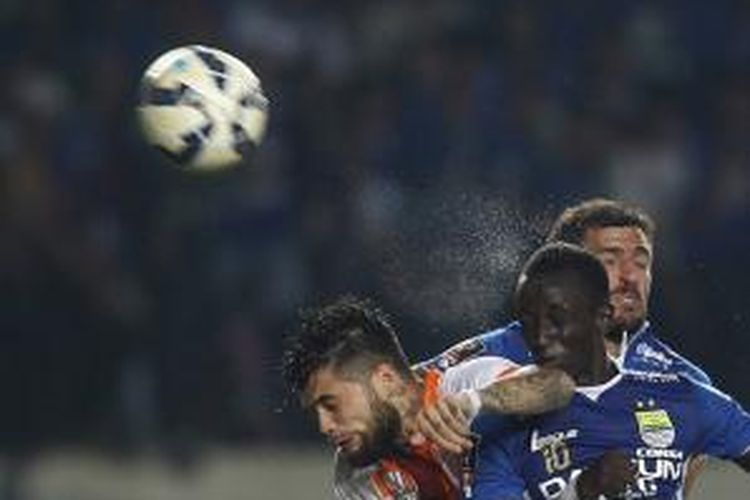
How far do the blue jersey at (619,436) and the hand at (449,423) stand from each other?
0.19 m

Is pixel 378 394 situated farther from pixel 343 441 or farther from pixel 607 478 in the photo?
pixel 607 478

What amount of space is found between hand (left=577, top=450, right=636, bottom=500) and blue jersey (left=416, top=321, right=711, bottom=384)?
319mm

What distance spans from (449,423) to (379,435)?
34cm

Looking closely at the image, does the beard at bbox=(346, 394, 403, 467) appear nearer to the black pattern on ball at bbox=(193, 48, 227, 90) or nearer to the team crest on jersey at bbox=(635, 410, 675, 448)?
the team crest on jersey at bbox=(635, 410, 675, 448)

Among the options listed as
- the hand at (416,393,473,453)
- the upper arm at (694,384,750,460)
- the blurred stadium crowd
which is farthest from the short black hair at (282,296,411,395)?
the blurred stadium crowd

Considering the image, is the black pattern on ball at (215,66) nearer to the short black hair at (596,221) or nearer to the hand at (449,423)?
the short black hair at (596,221)

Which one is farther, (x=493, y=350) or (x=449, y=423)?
(x=493, y=350)

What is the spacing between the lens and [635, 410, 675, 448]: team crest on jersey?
6.14m

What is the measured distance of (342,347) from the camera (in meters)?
5.96

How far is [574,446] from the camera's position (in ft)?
19.8

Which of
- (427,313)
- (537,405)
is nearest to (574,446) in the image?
(537,405)

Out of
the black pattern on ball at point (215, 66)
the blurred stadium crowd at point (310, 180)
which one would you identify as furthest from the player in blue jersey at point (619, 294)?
the blurred stadium crowd at point (310, 180)

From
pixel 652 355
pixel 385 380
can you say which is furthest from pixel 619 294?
pixel 385 380

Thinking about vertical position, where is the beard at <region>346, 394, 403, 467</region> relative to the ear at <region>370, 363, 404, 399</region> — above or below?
below
